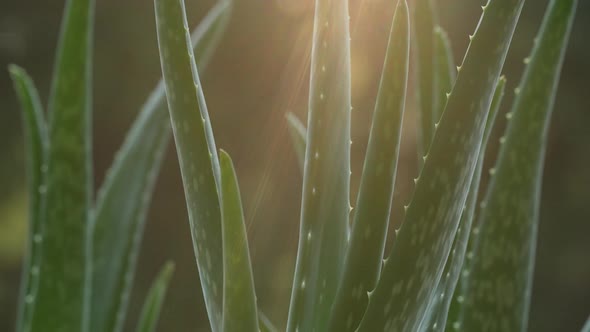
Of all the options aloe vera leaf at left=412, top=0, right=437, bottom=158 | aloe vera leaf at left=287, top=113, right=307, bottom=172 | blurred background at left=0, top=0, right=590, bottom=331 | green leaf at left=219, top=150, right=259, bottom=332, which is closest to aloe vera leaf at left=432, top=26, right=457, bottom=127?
aloe vera leaf at left=412, top=0, right=437, bottom=158

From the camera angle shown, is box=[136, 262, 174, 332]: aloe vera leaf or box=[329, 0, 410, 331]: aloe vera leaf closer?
box=[329, 0, 410, 331]: aloe vera leaf

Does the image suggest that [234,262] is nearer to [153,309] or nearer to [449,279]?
[449,279]

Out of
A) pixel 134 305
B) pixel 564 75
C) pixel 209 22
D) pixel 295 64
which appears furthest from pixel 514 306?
pixel 564 75

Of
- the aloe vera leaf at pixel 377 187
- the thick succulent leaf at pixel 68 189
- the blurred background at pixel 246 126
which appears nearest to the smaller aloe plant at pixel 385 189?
the aloe vera leaf at pixel 377 187

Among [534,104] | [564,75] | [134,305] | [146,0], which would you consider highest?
[146,0]

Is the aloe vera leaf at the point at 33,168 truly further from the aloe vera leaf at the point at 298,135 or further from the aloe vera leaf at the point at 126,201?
the aloe vera leaf at the point at 298,135

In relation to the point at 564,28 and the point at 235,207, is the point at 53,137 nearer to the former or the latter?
the point at 235,207

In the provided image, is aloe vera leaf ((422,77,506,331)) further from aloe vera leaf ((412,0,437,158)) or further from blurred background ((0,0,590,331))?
blurred background ((0,0,590,331))
